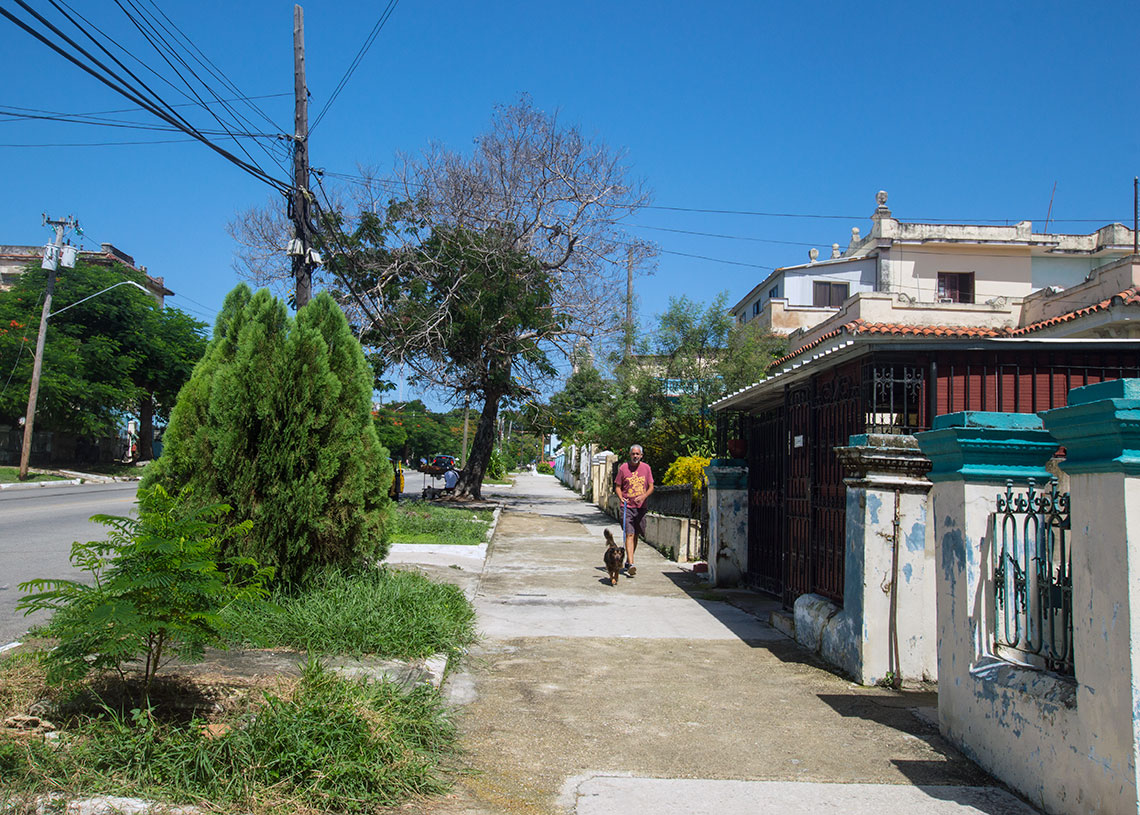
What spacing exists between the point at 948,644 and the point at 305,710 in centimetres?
344

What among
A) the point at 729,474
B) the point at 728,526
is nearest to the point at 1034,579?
the point at 729,474

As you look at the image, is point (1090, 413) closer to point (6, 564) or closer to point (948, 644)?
point (948, 644)

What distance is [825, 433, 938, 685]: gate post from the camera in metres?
6.09

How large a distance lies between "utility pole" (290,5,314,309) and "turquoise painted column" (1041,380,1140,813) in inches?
439

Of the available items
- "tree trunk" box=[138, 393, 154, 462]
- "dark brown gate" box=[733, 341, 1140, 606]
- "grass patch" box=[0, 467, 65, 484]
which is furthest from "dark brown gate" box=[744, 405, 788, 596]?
"tree trunk" box=[138, 393, 154, 462]

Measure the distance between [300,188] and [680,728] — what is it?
10512 millimetres

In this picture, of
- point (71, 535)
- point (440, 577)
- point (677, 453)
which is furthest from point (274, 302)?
point (677, 453)

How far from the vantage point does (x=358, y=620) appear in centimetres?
616

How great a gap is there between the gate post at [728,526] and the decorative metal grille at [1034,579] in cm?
600

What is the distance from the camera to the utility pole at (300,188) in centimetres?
1276

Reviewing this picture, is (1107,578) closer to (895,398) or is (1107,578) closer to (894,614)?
(894,614)

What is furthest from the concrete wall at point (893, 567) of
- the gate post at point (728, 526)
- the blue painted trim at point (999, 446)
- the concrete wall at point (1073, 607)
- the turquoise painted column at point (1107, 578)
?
the gate post at point (728, 526)

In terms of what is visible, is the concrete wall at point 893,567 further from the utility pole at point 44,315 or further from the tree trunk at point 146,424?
the tree trunk at point 146,424

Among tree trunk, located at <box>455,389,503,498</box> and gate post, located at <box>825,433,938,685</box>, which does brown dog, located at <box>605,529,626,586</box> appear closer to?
gate post, located at <box>825,433,938,685</box>
